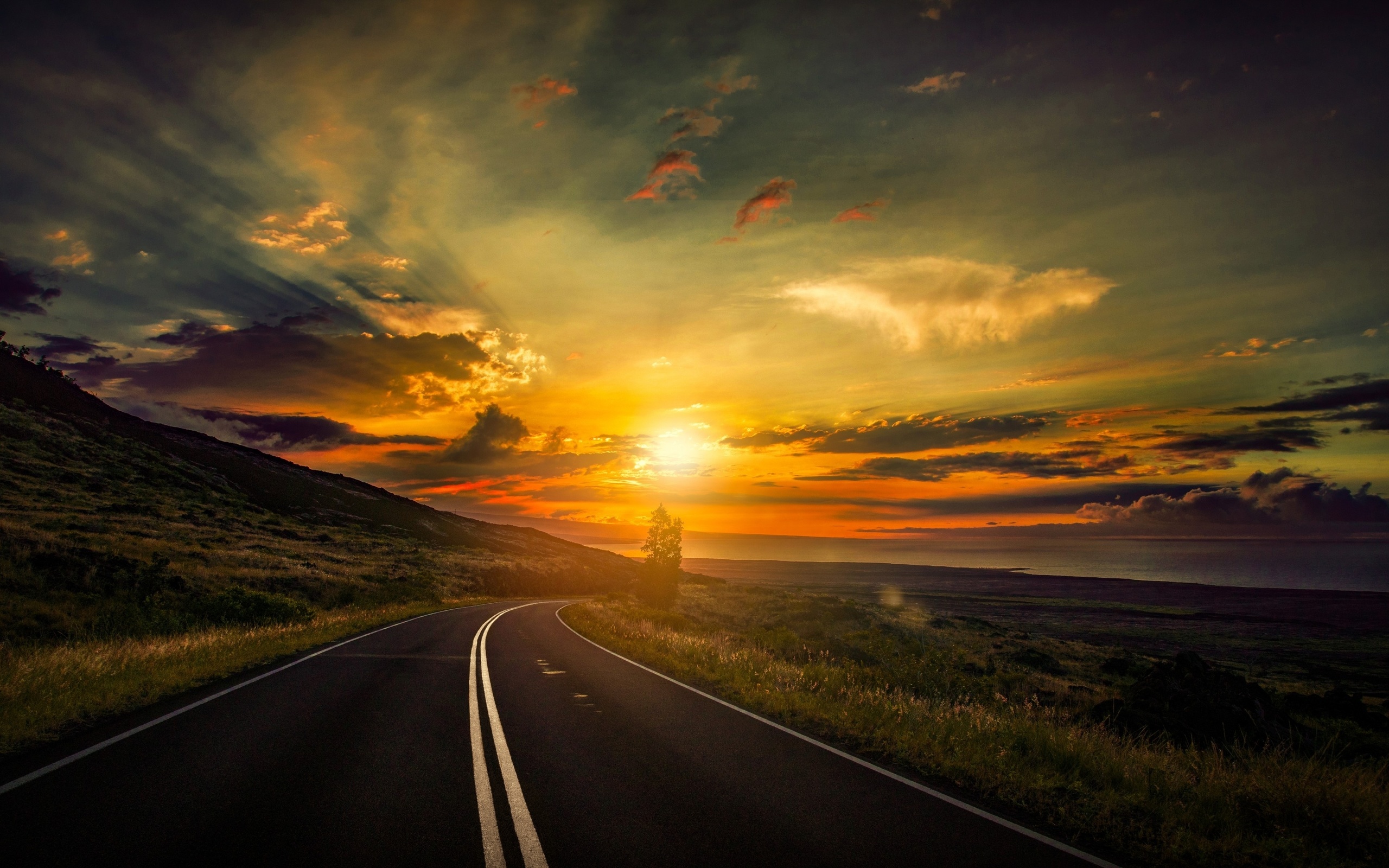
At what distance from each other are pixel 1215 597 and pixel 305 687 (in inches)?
5233

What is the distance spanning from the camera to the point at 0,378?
94188mm

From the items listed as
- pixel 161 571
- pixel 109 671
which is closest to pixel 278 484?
pixel 161 571

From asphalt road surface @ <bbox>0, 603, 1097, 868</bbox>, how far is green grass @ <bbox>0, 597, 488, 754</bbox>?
0.59 meters

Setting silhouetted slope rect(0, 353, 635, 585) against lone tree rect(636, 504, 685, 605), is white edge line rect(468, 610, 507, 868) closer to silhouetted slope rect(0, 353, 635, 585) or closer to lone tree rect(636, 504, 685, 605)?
lone tree rect(636, 504, 685, 605)

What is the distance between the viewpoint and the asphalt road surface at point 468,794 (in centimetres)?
462

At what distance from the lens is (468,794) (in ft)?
19.3

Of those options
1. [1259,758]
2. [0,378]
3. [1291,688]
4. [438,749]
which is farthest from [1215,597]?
[0,378]

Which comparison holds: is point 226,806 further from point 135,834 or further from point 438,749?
point 438,749

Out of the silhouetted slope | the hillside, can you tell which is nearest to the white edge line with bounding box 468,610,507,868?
the hillside

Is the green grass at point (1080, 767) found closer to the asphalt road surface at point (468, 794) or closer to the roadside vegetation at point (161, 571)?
the asphalt road surface at point (468, 794)

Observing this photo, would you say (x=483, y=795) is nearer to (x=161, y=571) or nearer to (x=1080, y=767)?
(x=1080, y=767)

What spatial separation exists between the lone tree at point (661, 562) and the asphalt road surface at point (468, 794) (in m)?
49.2

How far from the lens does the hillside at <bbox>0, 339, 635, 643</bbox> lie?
824 inches

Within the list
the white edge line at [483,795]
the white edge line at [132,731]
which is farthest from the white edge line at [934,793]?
the white edge line at [132,731]
